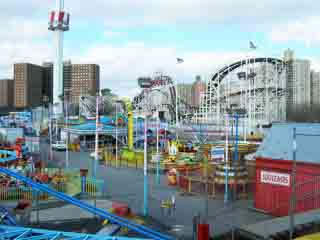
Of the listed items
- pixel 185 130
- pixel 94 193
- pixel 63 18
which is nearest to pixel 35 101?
pixel 63 18

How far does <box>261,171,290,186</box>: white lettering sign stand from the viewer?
14.4 meters

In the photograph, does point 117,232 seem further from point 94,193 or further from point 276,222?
point 94,193

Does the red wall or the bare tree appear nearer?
the red wall

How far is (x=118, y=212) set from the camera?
43.5ft

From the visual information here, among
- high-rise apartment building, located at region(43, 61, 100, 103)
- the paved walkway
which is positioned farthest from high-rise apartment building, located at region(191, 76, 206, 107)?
the paved walkway

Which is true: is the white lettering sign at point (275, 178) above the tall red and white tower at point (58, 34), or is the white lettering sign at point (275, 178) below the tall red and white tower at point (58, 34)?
below

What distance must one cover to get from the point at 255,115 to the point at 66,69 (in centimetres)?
8959

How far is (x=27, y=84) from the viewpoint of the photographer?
506ft

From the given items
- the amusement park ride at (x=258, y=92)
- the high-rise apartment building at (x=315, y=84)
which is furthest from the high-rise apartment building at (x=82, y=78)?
the high-rise apartment building at (x=315, y=84)

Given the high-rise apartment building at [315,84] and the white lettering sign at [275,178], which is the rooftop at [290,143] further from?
the high-rise apartment building at [315,84]

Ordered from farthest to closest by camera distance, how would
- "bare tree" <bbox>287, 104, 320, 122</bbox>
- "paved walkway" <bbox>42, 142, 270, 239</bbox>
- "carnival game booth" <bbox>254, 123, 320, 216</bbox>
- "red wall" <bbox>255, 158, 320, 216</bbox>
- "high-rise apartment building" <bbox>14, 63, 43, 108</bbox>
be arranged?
"high-rise apartment building" <bbox>14, 63, 43, 108</bbox>, "bare tree" <bbox>287, 104, 320, 122</bbox>, "paved walkway" <bbox>42, 142, 270, 239</bbox>, "carnival game booth" <bbox>254, 123, 320, 216</bbox>, "red wall" <bbox>255, 158, 320, 216</bbox>

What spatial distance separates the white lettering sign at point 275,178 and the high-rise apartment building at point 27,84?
151 metres

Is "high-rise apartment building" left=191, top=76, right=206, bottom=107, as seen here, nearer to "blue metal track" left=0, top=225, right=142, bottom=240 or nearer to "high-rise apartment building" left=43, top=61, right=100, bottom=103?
"high-rise apartment building" left=43, top=61, right=100, bottom=103

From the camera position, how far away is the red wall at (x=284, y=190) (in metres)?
13.1
